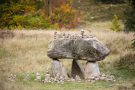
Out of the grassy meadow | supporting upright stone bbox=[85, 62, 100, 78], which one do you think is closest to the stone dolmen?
supporting upright stone bbox=[85, 62, 100, 78]

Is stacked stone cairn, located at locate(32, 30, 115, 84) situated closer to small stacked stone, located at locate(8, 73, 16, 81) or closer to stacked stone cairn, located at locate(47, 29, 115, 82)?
stacked stone cairn, located at locate(47, 29, 115, 82)

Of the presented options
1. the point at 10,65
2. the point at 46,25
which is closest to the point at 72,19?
the point at 46,25

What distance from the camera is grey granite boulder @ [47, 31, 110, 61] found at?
2148 centimetres

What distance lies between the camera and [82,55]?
21.6 meters

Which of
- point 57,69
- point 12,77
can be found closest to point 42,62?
point 57,69

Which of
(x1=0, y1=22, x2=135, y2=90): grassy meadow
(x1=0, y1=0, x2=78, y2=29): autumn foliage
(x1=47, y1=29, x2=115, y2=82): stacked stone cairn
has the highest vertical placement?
(x1=47, y1=29, x2=115, y2=82): stacked stone cairn

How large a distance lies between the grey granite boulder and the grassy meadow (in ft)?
4.25

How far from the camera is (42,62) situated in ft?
84.4

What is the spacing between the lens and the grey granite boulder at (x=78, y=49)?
70.5 feet

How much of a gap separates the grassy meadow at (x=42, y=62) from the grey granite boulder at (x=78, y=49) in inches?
51.0

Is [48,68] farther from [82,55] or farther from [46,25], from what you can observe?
[46,25]

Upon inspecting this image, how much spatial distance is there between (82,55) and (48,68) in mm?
2934

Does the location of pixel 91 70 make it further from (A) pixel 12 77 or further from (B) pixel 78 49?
(A) pixel 12 77

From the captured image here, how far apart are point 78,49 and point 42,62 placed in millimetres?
4555
